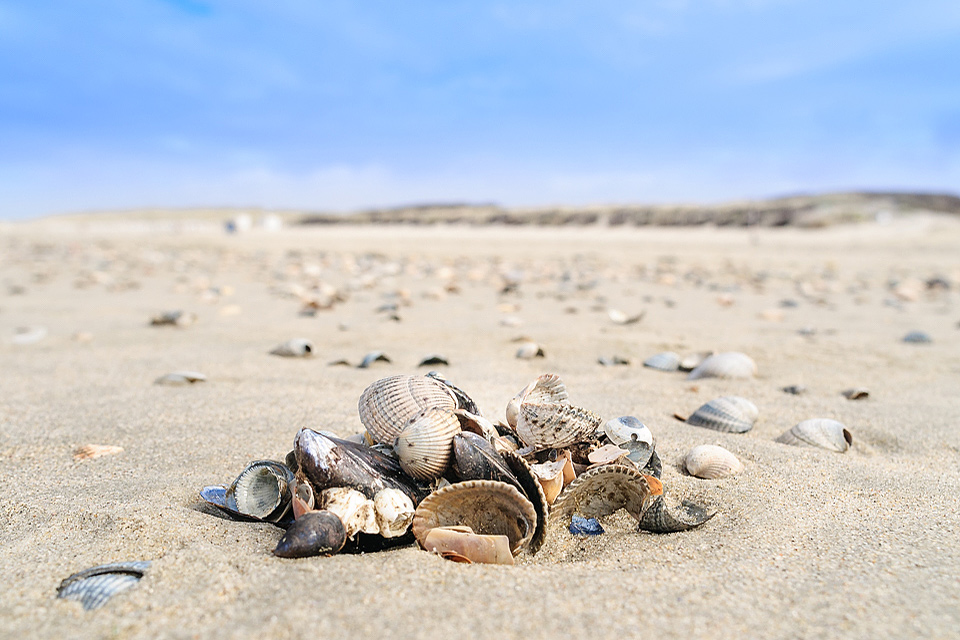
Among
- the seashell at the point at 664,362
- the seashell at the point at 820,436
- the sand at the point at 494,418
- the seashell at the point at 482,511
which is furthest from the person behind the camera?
the seashell at the point at 664,362

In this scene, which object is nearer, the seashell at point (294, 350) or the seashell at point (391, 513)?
the seashell at point (391, 513)

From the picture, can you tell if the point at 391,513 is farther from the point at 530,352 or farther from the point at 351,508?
the point at 530,352

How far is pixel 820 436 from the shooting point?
2.96 m

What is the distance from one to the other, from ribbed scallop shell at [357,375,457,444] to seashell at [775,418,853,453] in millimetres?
1844

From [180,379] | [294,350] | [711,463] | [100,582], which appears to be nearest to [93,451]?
[180,379]

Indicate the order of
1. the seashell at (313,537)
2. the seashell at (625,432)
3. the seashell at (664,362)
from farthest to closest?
the seashell at (664,362) < the seashell at (625,432) < the seashell at (313,537)

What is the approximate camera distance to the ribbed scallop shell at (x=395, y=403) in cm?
222

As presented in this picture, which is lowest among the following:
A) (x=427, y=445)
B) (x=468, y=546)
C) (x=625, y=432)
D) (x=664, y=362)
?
(x=664, y=362)

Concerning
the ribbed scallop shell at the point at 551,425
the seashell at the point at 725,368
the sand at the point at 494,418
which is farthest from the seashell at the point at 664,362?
the ribbed scallop shell at the point at 551,425

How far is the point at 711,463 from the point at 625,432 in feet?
1.39

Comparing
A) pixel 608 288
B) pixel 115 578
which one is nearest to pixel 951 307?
pixel 608 288

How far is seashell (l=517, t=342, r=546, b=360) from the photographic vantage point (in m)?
4.73

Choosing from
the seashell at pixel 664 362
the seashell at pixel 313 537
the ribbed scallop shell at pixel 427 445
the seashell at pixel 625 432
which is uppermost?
the ribbed scallop shell at pixel 427 445

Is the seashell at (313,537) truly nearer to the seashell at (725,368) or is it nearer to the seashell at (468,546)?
the seashell at (468,546)
